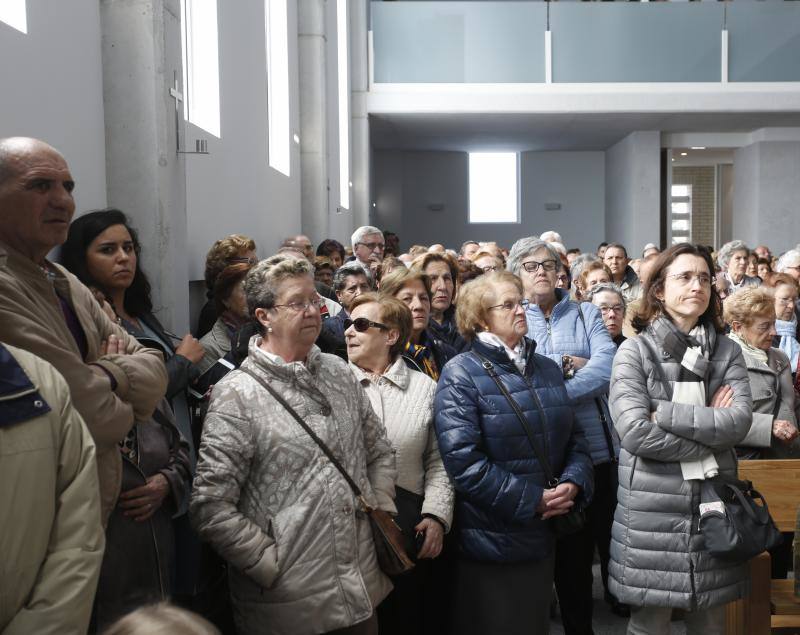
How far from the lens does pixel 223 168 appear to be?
21.9ft

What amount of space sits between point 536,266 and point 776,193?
53.4 feet

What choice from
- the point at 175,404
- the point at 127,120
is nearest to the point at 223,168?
the point at 127,120

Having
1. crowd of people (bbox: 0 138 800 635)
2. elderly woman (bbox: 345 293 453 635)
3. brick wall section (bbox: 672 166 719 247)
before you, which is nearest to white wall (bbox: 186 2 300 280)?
crowd of people (bbox: 0 138 800 635)

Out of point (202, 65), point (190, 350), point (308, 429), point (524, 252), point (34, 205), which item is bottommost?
point (308, 429)

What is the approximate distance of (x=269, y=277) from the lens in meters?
2.97

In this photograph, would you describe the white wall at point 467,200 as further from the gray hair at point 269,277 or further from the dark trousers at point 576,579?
the gray hair at point 269,277

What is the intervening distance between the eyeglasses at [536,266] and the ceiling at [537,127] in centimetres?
1178

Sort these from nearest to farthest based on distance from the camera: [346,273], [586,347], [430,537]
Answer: [430,537] < [586,347] < [346,273]

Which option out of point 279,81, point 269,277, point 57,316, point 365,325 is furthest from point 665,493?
point 279,81

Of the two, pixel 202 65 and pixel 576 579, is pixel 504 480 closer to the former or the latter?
pixel 576 579

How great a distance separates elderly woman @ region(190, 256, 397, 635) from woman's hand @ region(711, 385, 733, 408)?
4.61ft

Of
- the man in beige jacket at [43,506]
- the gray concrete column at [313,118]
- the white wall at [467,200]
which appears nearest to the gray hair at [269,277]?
the man in beige jacket at [43,506]

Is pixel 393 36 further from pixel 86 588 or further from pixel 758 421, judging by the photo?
pixel 86 588

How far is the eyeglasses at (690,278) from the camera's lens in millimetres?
3459
